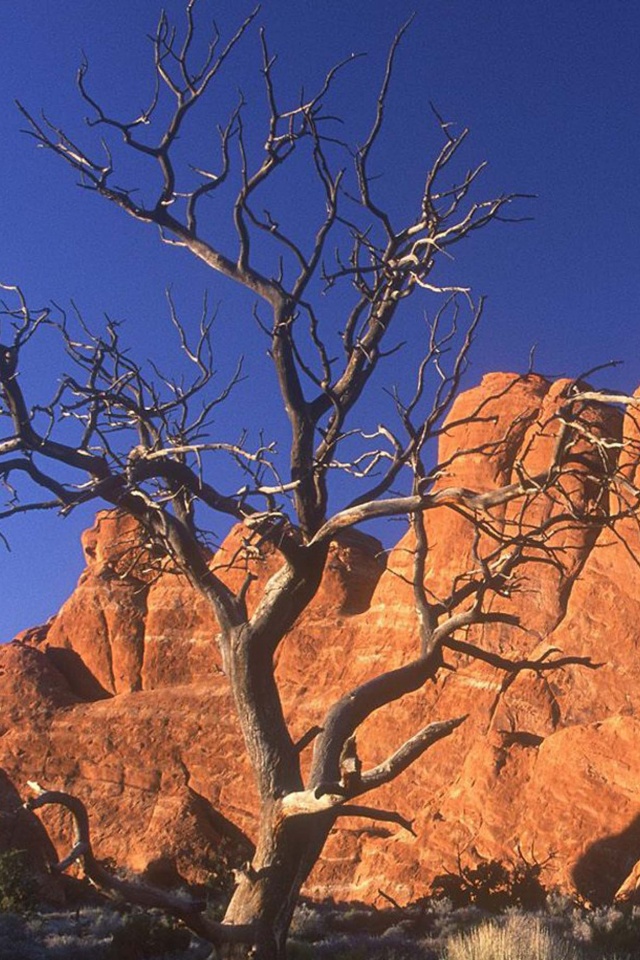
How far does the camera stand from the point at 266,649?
541 inches

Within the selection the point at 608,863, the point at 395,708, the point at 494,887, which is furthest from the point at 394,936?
the point at 395,708

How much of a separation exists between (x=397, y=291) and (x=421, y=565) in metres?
4.35

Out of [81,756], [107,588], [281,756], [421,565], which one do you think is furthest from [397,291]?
[107,588]

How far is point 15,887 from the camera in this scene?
21.9 m

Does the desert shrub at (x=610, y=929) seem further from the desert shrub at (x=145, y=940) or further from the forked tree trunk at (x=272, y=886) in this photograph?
the desert shrub at (x=145, y=940)

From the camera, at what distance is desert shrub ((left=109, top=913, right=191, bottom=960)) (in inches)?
597

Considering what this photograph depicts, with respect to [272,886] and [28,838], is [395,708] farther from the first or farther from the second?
[272,886]

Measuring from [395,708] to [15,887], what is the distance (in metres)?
13.0

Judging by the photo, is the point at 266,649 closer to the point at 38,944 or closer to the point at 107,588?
the point at 38,944

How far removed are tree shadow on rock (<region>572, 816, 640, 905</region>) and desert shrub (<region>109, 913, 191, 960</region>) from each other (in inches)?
370

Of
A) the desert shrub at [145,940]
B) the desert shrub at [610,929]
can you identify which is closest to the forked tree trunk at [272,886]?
the desert shrub at [145,940]

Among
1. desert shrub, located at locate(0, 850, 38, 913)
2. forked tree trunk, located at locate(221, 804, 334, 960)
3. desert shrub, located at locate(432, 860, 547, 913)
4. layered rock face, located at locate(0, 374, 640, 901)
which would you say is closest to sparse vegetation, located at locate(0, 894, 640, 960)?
desert shrub, located at locate(432, 860, 547, 913)

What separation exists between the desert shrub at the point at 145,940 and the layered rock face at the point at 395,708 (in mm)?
6450

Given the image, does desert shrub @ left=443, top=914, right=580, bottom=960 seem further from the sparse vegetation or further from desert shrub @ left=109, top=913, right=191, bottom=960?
desert shrub @ left=109, top=913, right=191, bottom=960
